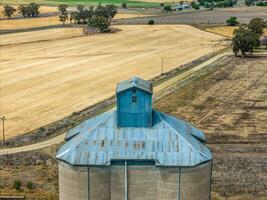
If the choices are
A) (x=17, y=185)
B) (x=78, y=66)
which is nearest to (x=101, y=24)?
(x=78, y=66)

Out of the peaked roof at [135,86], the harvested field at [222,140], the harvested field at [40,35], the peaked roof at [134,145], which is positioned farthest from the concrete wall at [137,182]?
the harvested field at [40,35]

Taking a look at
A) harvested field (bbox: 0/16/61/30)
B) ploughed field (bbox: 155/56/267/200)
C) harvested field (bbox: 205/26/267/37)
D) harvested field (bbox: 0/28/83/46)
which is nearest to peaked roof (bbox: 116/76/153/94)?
ploughed field (bbox: 155/56/267/200)

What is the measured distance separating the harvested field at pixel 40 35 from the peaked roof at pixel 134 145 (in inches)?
4497

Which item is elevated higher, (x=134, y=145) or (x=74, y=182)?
(x=134, y=145)

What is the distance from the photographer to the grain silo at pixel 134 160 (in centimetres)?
2684

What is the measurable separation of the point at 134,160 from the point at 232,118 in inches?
1660

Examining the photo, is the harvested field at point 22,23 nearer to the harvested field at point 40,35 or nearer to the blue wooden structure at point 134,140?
the harvested field at point 40,35

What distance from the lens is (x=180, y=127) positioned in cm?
2955

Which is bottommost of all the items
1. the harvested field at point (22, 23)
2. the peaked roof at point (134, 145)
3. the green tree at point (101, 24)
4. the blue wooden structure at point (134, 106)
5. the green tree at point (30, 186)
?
the green tree at point (30, 186)

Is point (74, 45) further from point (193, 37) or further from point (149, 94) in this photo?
point (149, 94)

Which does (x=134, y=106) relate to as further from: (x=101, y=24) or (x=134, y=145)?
(x=101, y=24)

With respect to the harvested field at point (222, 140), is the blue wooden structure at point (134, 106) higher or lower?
higher

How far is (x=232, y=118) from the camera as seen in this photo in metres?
67.2

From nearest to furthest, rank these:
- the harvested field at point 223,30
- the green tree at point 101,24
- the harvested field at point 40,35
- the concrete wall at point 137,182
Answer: the concrete wall at point 137,182, the harvested field at point 40,35, the harvested field at point 223,30, the green tree at point 101,24
